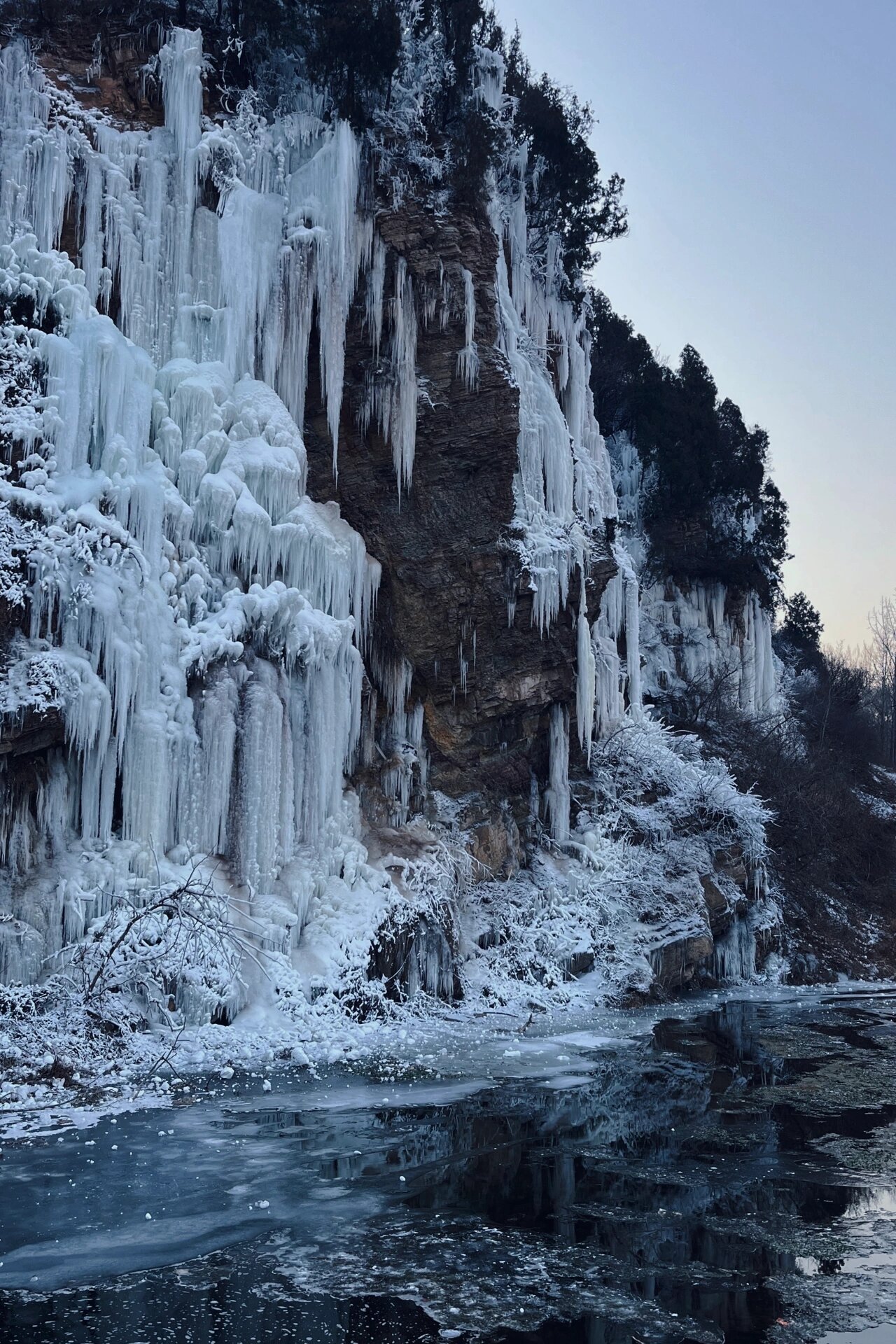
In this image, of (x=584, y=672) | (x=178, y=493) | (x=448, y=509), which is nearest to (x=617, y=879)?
(x=584, y=672)

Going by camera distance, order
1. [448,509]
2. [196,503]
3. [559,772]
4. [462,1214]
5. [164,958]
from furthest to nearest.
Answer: [559,772]
[448,509]
[196,503]
[164,958]
[462,1214]

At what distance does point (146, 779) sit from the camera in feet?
43.9

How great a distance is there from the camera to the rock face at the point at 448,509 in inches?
715

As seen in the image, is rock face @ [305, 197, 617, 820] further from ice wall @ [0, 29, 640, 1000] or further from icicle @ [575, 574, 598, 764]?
icicle @ [575, 574, 598, 764]

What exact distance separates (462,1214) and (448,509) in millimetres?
13060

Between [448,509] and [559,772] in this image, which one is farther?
[559,772]

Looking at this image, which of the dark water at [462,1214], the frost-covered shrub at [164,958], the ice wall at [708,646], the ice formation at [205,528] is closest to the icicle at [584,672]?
the ice formation at [205,528]

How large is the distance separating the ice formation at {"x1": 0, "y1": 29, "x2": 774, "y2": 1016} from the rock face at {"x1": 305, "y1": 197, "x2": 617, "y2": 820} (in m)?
0.28

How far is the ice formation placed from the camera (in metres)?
13.2

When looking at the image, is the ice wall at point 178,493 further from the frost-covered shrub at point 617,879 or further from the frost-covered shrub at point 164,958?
the frost-covered shrub at point 617,879

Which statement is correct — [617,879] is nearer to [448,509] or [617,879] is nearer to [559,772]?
[559,772]

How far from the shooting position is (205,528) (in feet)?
50.3

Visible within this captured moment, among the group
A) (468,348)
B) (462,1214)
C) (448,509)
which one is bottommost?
(462,1214)

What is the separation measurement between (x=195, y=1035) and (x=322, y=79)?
48.4 ft
